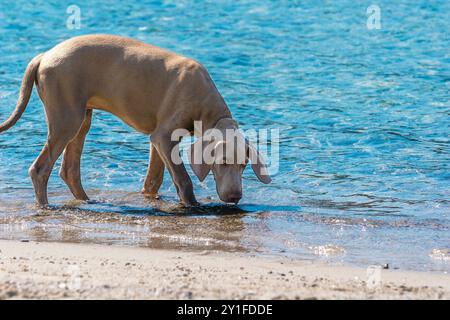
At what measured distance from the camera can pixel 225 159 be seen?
7.87 meters

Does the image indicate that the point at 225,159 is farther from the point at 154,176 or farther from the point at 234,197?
the point at 154,176

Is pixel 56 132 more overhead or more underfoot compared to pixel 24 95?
more underfoot

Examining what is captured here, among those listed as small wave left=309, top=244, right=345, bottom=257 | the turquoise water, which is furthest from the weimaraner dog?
small wave left=309, top=244, right=345, bottom=257

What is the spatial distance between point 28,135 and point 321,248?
5.47 m

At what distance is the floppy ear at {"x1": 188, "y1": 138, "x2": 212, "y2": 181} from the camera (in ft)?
25.8

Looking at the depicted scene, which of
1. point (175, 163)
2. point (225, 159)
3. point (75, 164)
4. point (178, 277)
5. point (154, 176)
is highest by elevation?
point (178, 277)

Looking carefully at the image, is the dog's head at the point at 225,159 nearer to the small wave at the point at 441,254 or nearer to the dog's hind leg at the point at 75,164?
the dog's hind leg at the point at 75,164

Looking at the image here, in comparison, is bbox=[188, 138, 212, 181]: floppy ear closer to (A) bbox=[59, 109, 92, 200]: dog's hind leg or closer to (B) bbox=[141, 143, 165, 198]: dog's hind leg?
(B) bbox=[141, 143, 165, 198]: dog's hind leg

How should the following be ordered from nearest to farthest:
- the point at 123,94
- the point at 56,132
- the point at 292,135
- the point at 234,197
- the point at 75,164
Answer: the point at 234,197
the point at 56,132
the point at 123,94
the point at 75,164
the point at 292,135

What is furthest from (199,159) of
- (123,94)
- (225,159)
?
(123,94)

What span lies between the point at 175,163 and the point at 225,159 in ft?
1.76
